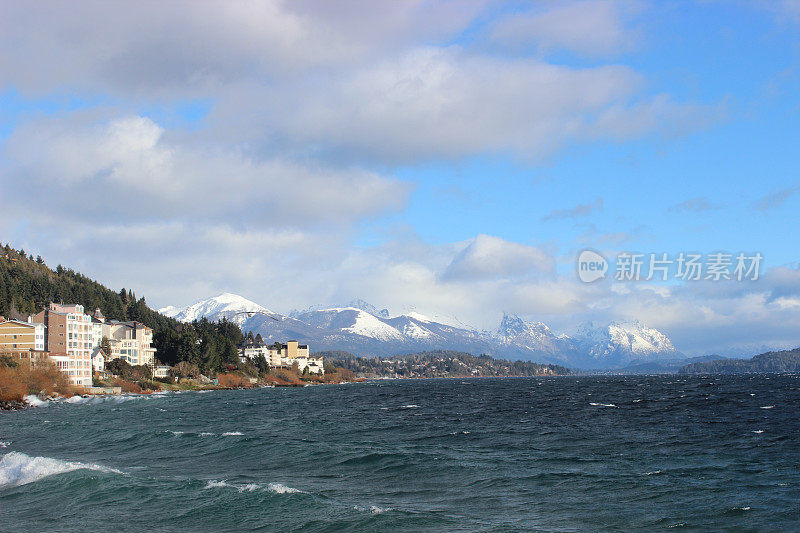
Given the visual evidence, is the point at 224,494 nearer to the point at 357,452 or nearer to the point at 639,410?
the point at 357,452

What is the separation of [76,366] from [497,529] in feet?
490

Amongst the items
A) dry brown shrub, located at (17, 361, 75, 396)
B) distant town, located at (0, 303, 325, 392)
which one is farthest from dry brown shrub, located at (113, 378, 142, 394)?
dry brown shrub, located at (17, 361, 75, 396)

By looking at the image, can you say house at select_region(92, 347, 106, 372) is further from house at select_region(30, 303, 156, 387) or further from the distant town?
house at select_region(30, 303, 156, 387)

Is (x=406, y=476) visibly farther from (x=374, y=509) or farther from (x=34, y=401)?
(x=34, y=401)

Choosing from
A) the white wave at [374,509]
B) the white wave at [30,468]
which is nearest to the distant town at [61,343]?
the white wave at [30,468]

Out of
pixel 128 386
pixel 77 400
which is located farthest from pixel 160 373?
pixel 77 400

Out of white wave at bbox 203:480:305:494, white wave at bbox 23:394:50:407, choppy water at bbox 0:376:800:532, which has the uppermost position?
white wave at bbox 203:480:305:494

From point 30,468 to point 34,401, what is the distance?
86.5 metres

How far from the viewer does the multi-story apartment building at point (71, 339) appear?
511ft

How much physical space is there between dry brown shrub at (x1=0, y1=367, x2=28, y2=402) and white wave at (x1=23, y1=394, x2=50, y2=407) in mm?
1281

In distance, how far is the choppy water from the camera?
108 feet

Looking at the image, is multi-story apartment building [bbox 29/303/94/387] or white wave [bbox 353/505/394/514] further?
multi-story apartment building [bbox 29/303/94/387]

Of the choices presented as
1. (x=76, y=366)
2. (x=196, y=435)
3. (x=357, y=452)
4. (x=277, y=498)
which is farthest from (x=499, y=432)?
(x=76, y=366)

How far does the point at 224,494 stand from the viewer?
38.3m
